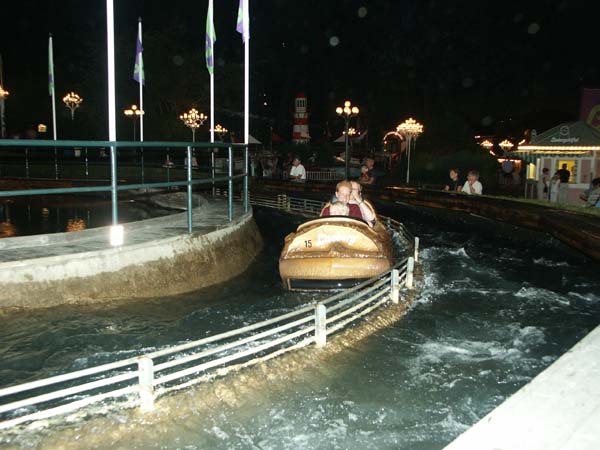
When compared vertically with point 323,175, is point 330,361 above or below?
below

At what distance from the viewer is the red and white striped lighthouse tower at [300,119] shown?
234 feet

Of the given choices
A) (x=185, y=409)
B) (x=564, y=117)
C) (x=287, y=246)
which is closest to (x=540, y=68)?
(x=564, y=117)

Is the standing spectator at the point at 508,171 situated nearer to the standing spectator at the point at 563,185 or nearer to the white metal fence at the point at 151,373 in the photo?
the standing spectator at the point at 563,185

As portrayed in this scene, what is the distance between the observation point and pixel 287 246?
8.97 meters

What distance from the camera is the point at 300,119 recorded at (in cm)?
7200

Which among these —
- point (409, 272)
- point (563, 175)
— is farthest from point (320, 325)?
point (563, 175)

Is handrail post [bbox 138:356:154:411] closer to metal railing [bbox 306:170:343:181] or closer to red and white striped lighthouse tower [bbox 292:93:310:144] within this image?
metal railing [bbox 306:170:343:181]

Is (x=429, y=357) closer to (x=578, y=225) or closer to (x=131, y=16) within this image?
(x=578, y=225)

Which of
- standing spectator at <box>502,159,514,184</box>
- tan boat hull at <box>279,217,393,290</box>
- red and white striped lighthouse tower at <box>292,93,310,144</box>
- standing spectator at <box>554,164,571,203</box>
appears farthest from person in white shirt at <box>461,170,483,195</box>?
red and white striped lighthouse tower at <box>292,93,310,144</box>

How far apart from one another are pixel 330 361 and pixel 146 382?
2.16 m

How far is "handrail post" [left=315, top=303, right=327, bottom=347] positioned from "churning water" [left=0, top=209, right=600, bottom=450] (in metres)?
0.21

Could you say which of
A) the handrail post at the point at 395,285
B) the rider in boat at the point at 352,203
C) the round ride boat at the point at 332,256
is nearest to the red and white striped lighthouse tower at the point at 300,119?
the rider in boat at the point at 352,203

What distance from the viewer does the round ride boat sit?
861cm

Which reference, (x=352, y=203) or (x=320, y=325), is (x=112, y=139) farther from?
(x=320, y=325)
